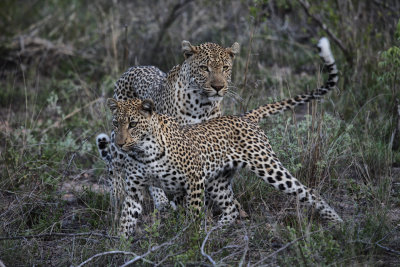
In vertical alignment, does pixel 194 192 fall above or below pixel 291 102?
below

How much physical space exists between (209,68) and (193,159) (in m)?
1.37

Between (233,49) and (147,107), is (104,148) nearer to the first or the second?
(147,107)

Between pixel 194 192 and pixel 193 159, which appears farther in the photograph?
pixel 193 159

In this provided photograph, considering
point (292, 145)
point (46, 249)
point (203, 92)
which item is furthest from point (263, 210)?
point (46, 249)

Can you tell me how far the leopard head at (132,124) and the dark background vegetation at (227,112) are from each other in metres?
0.86

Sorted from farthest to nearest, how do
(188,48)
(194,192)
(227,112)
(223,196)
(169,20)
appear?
1. (169,20)
2. (227,112)
3. (188,48)
4. (223,196)
5. (194,192)

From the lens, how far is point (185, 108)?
7.50m

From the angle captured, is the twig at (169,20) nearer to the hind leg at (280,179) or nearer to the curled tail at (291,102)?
the curled tail at (291,102)

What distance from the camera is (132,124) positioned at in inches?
240

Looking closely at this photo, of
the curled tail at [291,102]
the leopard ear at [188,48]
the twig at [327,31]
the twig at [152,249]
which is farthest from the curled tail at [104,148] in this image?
the twig at [327,31]

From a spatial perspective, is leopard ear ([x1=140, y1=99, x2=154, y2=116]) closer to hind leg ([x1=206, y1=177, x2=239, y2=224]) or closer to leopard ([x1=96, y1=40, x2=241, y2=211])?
leopard ([x1=96, y1=40, x2=241, y2=211])

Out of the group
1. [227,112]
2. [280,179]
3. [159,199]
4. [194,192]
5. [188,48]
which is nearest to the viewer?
[194,192]

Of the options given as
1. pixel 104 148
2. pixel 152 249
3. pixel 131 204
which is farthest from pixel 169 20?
pixel 152 249

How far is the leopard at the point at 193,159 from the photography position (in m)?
6.18
